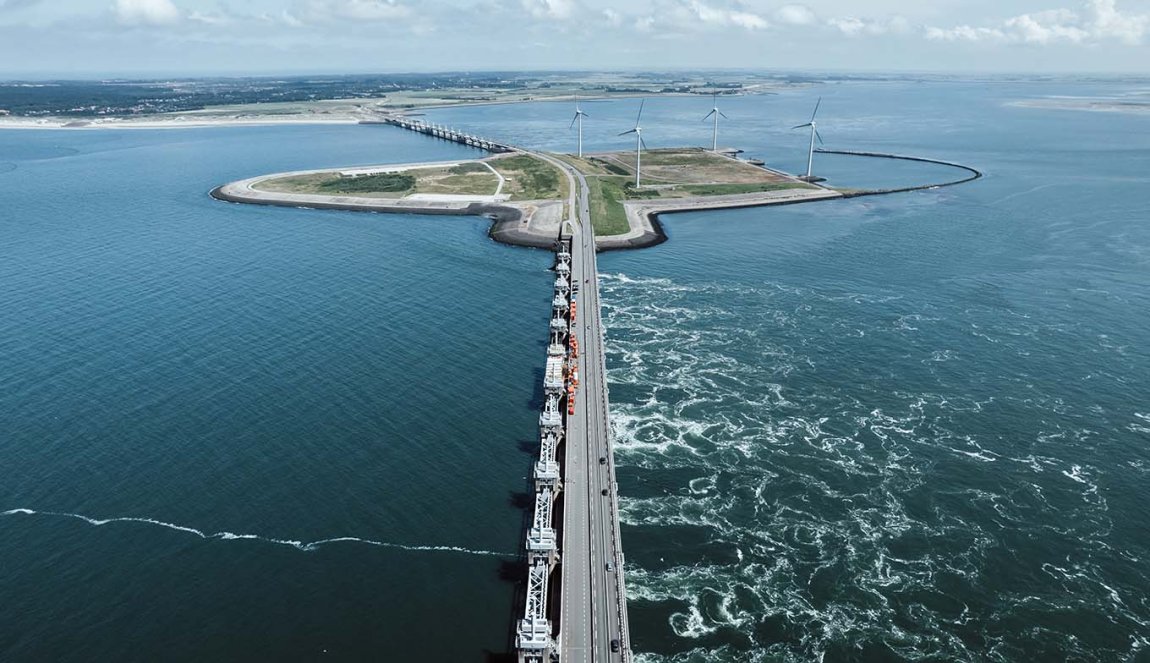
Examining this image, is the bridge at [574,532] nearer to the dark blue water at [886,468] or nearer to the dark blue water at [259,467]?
the dark blue water at [886,468]

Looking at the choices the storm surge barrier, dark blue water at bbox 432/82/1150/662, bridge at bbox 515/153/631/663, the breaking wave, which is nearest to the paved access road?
bridge at bbox 515/153/631/663

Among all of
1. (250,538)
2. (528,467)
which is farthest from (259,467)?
(528,467)

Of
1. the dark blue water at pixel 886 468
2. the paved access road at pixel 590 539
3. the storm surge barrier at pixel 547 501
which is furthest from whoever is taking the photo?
the dark blue water at pixel 886 468

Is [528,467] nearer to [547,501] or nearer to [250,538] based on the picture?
[547,501]

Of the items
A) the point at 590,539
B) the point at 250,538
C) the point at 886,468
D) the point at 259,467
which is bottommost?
the point at 250,538

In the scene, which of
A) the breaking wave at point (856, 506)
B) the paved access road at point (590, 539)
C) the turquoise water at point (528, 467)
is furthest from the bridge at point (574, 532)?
the turquoise water at point (528, 467)

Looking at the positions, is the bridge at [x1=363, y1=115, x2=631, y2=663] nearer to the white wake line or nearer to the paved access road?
the paved access road
